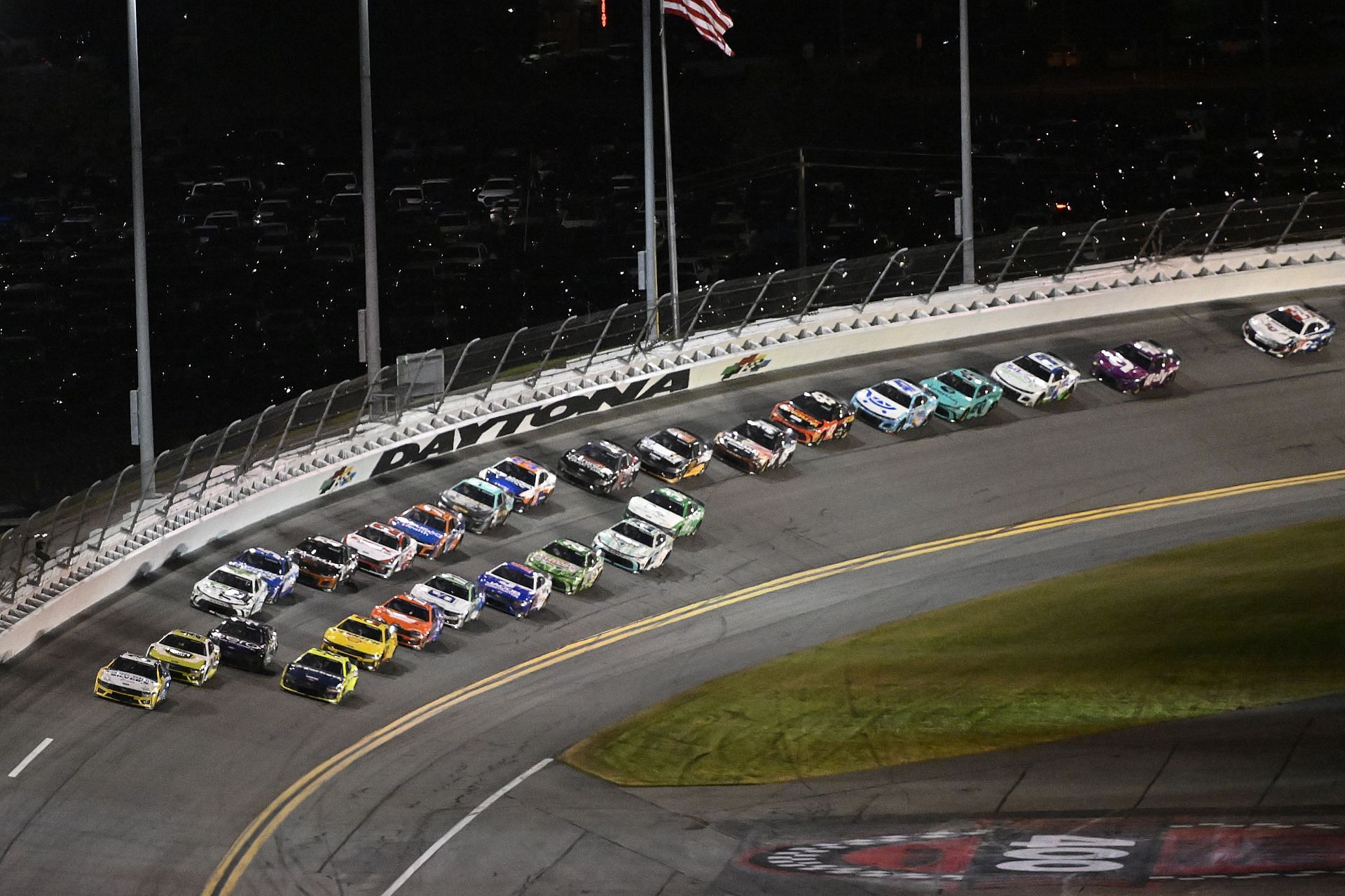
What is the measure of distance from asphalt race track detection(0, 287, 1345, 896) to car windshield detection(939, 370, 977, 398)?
31.7 inches

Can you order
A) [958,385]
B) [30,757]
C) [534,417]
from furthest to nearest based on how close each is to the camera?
[958,385], [534,417], [30,757]

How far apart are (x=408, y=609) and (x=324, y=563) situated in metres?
→ 2.60

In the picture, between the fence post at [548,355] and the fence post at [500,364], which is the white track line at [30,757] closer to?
the fence post at [500,364]

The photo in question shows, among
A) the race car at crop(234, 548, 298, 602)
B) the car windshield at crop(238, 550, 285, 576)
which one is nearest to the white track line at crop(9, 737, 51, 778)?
the race car at crop(234, 548, 298, 602)

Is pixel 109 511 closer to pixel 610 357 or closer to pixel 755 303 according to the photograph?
pixel 610 357

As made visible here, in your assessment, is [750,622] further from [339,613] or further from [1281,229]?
[1281,229]

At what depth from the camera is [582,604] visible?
35594 millimetres

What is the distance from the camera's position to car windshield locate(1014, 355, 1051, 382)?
42969 millimetres

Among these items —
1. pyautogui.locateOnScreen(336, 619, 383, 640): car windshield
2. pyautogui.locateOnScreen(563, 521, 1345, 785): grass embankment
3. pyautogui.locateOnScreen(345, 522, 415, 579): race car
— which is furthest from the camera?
pyautogui.locateOnScreen(345, 522, 415, 579): race car

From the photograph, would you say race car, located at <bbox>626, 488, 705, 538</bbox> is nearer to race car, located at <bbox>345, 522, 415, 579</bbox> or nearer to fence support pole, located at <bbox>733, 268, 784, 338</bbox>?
race car, located at <bbox>345, 522, 415, 579</bbox>

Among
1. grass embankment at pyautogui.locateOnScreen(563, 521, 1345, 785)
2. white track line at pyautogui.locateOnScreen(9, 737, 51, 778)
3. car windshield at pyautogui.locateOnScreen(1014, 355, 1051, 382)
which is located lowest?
white track line at pyautogui.locateOnScreen(9, 737, 51, 778)

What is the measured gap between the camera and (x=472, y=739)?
99.9ft

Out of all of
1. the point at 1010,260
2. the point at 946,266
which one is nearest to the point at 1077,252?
the point at 1010,260

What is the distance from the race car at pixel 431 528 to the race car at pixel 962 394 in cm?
1229
